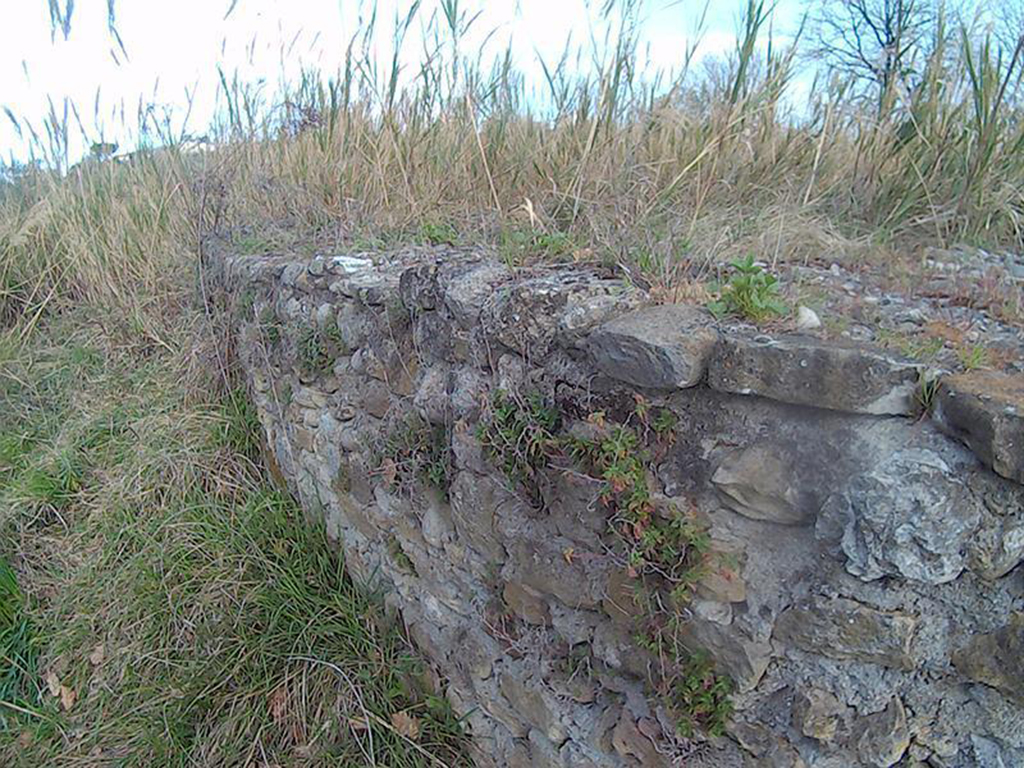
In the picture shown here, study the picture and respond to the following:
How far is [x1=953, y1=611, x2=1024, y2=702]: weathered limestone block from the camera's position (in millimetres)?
999

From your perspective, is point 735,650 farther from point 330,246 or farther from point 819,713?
point 330,246

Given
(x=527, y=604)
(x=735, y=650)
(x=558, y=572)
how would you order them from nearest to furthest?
(x=735, y=650) → (x=558, y=572) → (x=527, y=604)

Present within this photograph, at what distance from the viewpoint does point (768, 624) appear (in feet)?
3.91

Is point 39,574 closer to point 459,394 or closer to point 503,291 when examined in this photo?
point 459,394

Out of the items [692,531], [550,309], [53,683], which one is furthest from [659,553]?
[53,683]

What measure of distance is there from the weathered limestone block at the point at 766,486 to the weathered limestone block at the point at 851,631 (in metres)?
0.14

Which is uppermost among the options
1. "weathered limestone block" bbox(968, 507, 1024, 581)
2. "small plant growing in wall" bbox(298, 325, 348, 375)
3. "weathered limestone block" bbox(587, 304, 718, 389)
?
"weathered limestone block" bbox(587, 304, 718, 389)

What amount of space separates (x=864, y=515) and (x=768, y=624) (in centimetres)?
27

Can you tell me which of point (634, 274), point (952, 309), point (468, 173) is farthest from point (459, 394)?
point (468, 173)

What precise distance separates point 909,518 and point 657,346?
46cm

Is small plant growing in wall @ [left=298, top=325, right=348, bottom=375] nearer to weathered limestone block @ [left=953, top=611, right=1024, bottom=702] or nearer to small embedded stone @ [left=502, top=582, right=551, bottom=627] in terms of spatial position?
small embedded stone @ [left=502, top=582, right=551, bottom=627]

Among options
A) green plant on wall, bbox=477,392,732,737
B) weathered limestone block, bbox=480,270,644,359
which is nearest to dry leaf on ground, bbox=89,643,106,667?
weathered limestone block, bbox=480,270,644,359

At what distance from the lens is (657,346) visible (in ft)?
4.12

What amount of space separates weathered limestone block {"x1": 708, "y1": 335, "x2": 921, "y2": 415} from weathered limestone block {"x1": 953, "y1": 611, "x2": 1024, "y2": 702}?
0.33 metres
